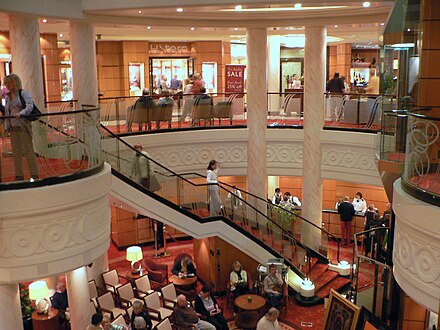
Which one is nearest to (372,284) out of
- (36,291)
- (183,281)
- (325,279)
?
(325,279)

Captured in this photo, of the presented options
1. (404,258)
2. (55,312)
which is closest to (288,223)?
(55,312)

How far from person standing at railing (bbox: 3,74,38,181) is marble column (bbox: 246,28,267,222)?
8.26 m

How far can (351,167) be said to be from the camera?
14508 millimetres

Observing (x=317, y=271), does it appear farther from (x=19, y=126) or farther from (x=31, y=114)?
(x=19, y=126)

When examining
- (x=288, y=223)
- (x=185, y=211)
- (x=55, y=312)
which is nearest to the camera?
(x=55, y=312)

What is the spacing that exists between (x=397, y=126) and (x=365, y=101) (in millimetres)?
5932

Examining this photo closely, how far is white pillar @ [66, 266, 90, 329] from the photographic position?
8.53 metres

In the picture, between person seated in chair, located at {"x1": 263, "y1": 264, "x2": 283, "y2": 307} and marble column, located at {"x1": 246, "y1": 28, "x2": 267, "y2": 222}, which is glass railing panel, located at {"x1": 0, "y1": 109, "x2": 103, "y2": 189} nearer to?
person seated in chair, located at {"x1": 263, "y1": 264, "x2": 283, "y2": 307}

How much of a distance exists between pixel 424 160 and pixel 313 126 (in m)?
8.64

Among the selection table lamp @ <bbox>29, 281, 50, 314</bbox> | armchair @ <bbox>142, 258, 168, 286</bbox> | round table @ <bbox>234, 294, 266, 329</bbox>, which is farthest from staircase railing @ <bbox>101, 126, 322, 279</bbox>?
table lamp @ <bbox>29, 281, 50, 314</bbox>

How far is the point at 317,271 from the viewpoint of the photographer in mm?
14062

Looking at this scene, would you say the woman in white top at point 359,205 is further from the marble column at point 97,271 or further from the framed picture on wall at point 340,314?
the marble column at point 97,271

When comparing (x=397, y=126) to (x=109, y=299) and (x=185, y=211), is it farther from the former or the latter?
(x=109, y=299)

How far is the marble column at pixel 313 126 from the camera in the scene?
14.3m
